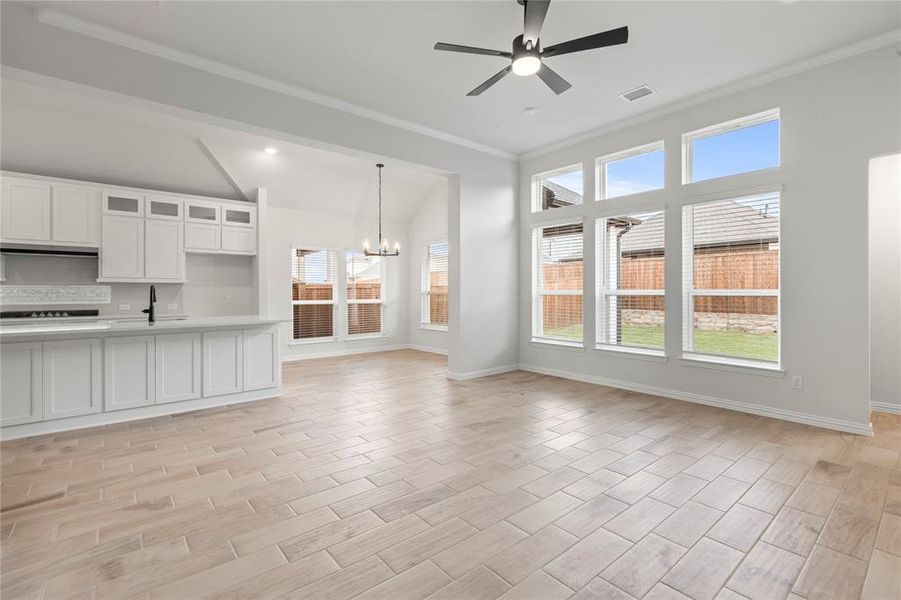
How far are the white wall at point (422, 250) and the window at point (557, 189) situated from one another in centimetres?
250

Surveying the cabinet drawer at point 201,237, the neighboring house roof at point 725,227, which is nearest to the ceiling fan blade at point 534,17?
the neighboring house roof at point 725,227

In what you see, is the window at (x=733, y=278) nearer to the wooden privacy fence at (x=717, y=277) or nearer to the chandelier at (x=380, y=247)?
the wooden privacy fence at (x=717, y=277)

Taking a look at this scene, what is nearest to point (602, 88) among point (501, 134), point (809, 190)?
point (501, 134)

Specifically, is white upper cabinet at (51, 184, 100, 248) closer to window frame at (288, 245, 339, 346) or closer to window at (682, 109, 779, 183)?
window frame at (288, 245, 339, 346)

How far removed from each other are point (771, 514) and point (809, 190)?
10.2ft

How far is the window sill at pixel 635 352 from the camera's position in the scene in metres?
5.06

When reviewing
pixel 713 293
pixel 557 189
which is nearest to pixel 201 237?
pixel 557 189

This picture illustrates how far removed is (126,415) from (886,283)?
7935 millimetres

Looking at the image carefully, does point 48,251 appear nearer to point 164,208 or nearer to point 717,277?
point 164,208

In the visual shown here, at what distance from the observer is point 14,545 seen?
2.14 metres

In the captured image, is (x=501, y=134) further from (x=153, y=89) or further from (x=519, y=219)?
(x=153, y=89)

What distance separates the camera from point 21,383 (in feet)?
12.1

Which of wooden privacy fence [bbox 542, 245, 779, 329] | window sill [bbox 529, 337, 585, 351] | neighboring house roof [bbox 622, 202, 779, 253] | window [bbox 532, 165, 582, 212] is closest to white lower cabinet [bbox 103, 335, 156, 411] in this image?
window sill [bbox 529, 337, 585, 351]

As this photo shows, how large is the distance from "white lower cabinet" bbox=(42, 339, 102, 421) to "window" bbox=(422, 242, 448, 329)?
18.7 ft
